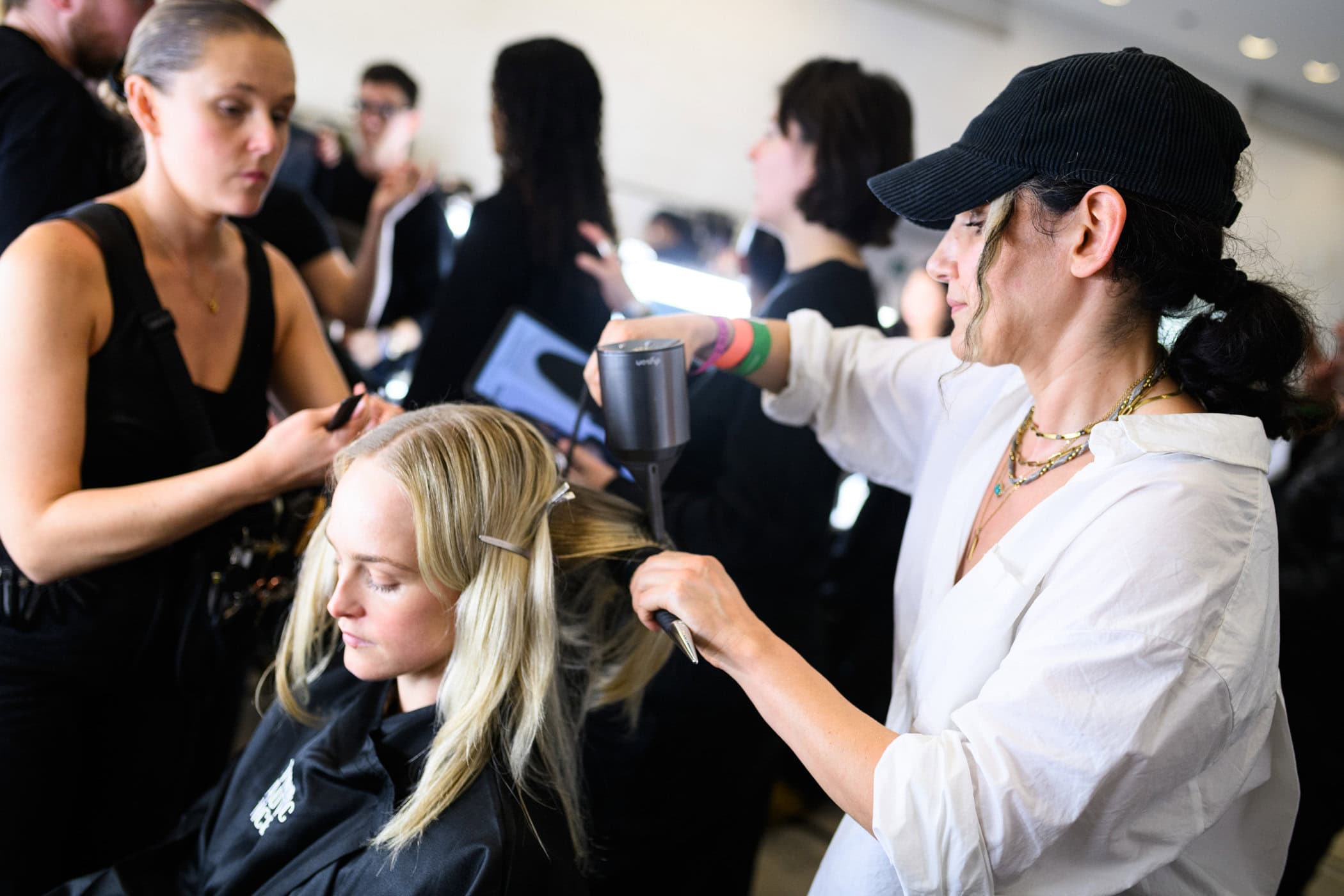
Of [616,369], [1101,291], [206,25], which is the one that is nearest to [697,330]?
[616,369]

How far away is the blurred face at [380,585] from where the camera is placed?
1.15 meters

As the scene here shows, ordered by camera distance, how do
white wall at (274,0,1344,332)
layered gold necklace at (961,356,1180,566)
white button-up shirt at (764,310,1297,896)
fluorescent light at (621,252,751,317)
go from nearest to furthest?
white button-up shirt at (764,310,1297,896) → layered gold necklace at (961,356,1180,566) → fluorescent light at (621,252,751,317) → white wall at (274,0,1344,332)

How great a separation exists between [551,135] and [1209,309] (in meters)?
1.32

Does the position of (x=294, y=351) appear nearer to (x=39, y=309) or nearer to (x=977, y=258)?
(x=39, y=309)

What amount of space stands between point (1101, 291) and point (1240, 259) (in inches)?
6.3

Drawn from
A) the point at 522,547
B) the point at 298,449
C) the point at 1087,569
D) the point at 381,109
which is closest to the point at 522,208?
the point at 298,449

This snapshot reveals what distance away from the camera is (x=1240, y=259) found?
3.29 feet

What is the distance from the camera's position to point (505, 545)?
3.77 ft

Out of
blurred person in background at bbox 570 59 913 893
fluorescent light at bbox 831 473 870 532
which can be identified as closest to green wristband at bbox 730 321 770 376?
blurred person in background at bbox 570 59 913 893

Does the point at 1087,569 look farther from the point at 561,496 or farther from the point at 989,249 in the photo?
the point at 561,496

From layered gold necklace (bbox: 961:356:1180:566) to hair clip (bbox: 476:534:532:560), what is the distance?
507mm

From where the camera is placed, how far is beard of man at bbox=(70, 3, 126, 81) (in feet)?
5.32

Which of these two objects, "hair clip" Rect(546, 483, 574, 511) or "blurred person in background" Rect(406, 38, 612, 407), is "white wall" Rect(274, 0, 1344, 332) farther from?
"hair clip" Rect(546, 483, 574, 511)

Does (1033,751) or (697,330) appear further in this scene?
(697,330)
